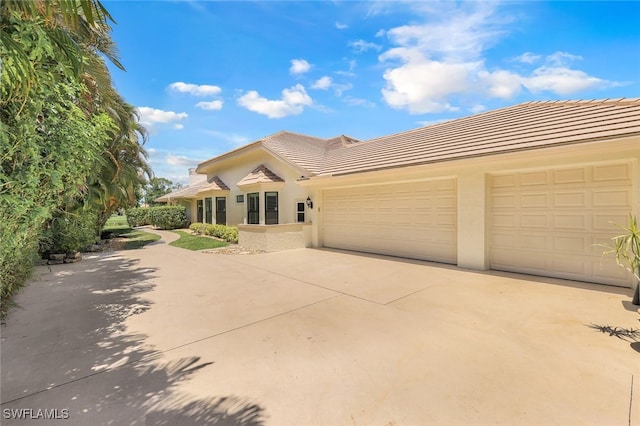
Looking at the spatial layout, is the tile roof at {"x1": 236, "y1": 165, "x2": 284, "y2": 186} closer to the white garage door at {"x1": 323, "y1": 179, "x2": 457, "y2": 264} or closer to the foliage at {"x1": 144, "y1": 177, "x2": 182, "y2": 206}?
the white garage door at {"x1": 323, "y1": 179, "x2": 457, "y2": 264}

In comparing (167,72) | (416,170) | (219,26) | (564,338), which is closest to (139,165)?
(167,72)

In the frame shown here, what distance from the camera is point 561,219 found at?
7.54m

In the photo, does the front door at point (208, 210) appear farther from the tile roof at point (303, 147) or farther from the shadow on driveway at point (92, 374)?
the shadow on driveway at point (92, 374)

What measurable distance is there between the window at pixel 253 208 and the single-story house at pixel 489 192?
6.32ft

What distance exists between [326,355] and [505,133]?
9139 millimetres

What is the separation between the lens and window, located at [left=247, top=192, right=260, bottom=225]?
17766mm

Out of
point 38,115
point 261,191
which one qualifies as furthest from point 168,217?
point 38,115

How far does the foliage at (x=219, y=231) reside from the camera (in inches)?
682

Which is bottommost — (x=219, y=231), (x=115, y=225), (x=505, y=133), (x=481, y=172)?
(x=115, y=225)

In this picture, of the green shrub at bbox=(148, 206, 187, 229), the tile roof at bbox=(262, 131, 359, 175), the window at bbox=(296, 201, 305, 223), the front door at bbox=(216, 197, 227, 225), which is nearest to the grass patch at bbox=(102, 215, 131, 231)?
the green shrub at bbox=(148, 206, 187, 229)

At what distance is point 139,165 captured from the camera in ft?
54.1

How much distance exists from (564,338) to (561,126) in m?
6.48

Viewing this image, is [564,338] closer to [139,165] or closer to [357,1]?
[357,1]

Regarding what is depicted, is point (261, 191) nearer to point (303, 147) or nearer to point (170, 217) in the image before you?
point (303, 147)
